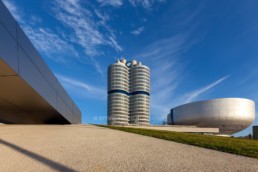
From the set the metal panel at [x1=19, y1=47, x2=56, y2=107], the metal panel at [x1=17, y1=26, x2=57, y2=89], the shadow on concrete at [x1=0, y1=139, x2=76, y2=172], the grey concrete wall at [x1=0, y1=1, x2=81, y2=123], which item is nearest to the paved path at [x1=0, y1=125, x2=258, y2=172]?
the shadow on concrete at [x1=0, y1=139, x2=76, y2=172]

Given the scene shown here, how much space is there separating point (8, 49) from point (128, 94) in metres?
102

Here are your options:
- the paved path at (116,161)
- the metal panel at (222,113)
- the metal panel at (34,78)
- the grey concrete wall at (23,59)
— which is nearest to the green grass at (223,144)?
the paved path at (116,161)

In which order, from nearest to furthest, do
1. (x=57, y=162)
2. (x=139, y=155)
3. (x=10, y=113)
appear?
(x=57, y=162) < (x=139, y=155) < (x=10, y=113)

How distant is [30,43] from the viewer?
1218 centimetres

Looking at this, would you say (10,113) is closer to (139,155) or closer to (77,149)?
(77,149)

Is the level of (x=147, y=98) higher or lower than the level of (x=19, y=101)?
higher

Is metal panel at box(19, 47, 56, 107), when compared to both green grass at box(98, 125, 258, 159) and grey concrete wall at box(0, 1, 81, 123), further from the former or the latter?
green grass at box(98, 125, 258, 159)

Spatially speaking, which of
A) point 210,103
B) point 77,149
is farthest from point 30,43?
point 210,103

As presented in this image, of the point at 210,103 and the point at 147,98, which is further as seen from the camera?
the point at 147,98

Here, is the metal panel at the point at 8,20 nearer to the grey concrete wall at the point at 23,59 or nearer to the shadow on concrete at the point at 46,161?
the grey concrete wall at the point at 23,59

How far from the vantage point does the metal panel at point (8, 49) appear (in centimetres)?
898

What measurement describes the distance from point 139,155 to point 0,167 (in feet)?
9.51

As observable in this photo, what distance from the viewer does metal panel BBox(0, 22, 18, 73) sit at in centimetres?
898

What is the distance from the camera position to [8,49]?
9.44 metres
